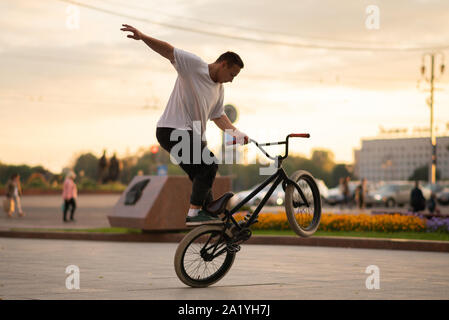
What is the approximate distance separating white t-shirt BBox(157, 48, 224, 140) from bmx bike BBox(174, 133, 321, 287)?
693 millimetres

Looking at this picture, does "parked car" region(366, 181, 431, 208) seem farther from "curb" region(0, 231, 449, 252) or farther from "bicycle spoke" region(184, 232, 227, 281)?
"bicycle spoke" region(184, 232, 227, 281)

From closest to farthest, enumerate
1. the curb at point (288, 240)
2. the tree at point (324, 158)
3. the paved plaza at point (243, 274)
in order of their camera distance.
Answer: the paved plaza at point (243, 274)
the curb at point (288, 240)
the tree at point (324, 158)

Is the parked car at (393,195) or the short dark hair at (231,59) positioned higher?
the short dark hair at (231,59)

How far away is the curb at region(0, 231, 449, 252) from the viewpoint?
43.9 feet

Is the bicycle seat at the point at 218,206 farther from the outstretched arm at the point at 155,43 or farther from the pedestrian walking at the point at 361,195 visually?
the pedestrian walking at the point at 361,195

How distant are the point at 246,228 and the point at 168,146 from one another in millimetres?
1173

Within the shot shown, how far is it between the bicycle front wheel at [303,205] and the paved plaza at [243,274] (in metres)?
0.59

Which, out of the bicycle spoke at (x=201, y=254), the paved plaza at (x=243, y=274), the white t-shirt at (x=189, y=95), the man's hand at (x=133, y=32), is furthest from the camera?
the bicycle spoke at (x=201, y=254)

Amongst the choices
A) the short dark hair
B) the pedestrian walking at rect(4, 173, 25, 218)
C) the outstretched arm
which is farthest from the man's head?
the pedestrian walking at rect(4, 173, 25, 218)

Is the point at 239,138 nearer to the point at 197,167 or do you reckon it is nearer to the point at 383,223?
the point at 197,167

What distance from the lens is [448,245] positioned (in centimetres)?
1298

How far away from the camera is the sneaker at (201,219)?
709cm

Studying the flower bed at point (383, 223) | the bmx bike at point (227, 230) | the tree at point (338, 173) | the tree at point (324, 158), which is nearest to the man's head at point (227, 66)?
the bmx bike at point (227, 230)
